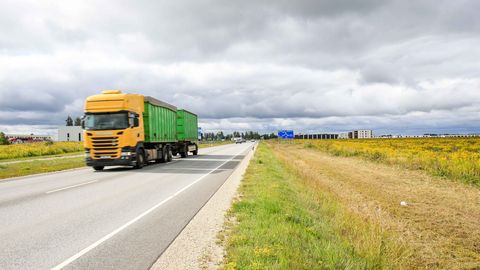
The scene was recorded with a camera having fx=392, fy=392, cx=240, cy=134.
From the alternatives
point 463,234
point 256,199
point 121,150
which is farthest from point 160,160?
point 463,234

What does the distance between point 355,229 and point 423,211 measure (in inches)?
182

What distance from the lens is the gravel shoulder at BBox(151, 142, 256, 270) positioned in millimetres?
5395

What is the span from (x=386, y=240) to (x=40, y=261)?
583 cm

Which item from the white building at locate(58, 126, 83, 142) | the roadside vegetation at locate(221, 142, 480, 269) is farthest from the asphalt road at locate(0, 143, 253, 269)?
the white building at locate(58, 126, 83, 142)

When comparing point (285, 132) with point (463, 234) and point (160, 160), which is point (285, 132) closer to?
point (160, 160)

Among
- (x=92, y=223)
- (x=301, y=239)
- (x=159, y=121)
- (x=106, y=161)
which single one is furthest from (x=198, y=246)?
(x=159, y=121)

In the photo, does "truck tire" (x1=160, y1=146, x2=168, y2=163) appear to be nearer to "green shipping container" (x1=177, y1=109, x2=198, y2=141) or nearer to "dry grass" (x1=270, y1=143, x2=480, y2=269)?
"green shipping container" (x1=177, y1=109, x2=198, y2=141)

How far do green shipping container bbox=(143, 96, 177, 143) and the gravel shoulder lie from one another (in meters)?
15.4

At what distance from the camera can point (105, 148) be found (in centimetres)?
2062

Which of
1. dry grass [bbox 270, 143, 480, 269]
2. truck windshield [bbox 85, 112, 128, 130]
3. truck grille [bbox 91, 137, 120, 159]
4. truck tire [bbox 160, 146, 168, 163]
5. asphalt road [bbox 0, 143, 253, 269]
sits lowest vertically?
dry grass [bbox 270, 143, 480, 269]

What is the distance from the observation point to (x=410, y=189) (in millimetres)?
15617

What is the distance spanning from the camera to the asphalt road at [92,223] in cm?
565

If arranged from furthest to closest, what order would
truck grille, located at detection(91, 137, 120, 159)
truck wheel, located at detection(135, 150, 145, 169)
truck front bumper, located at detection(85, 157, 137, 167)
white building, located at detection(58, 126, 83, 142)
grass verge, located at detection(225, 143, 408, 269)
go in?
white building, located at detection(58, 126, 83, 142)
truck wheel, located at detection(135, 150, 145, 169)
truck front bumper, located at detection(85, 157, 137, 167)
truck grille, located at detection(91, 137, 120, 159)
grass verge, located at detection(225, 143, 408, 269)

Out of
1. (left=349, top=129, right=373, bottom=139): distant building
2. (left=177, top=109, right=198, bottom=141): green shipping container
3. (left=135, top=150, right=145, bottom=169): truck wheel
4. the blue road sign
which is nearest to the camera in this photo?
(left=135, top=150, right=145, bottom=169): truck wheel
